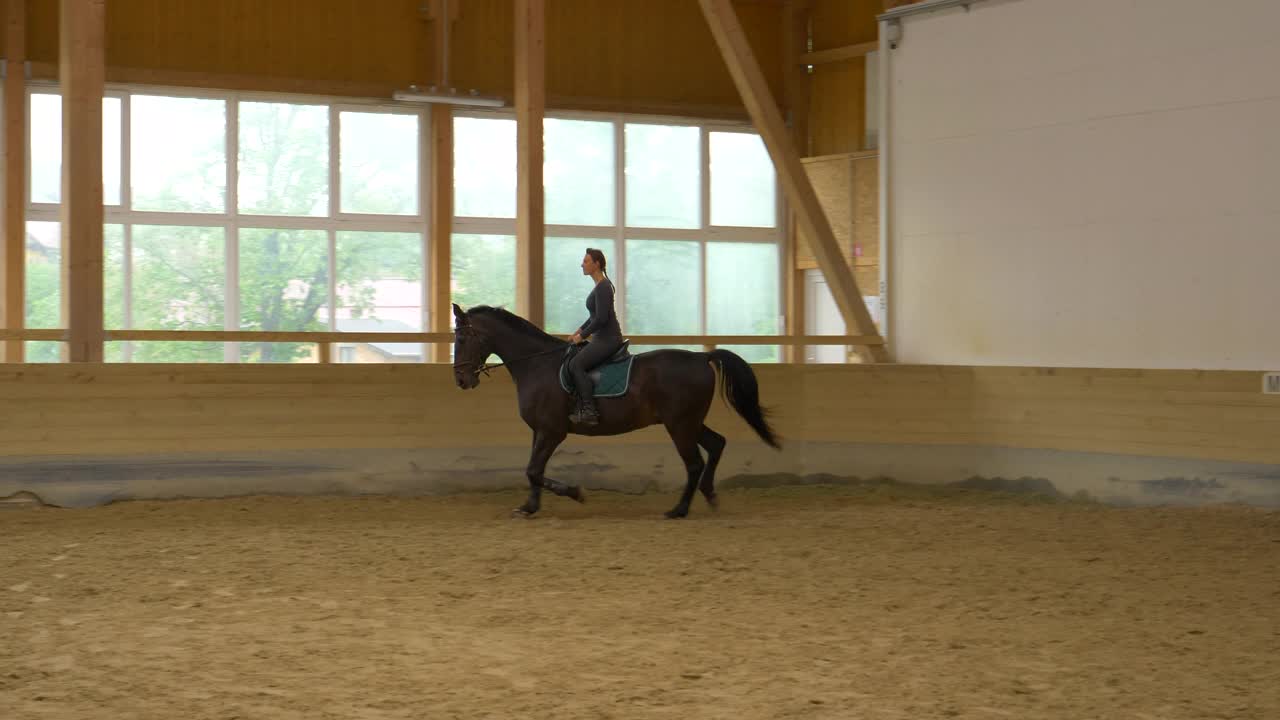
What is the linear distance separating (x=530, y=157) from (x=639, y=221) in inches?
323

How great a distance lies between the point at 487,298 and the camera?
1858 centimetres

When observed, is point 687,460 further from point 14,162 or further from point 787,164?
point 14,162

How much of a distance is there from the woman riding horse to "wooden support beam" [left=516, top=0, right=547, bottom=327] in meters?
2.01

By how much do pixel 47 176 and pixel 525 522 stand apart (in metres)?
10.1

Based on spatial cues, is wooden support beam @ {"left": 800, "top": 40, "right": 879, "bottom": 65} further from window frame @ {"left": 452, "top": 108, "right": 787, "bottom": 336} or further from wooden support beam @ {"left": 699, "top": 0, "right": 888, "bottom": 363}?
wooden support beam @ {"left": 699, "top": 0, "right": 888, "bottom": 363}

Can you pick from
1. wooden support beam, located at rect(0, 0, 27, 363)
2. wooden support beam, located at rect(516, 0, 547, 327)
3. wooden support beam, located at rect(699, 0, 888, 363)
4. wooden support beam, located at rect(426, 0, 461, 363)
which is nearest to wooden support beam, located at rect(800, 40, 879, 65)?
wooden support beam, located at rect(426, 0, 461, 363)

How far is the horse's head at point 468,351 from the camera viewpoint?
30.7 feet

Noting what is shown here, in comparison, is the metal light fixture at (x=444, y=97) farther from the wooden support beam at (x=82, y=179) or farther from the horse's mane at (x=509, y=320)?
the horse's mane at (x=509, y=320)

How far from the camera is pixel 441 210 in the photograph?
711 inches

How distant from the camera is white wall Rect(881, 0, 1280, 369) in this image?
1017 centimetres

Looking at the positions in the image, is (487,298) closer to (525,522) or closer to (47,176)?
(47,176)

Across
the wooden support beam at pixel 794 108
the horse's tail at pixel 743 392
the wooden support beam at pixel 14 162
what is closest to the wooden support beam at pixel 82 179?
the horse's tail at pixel 743 392

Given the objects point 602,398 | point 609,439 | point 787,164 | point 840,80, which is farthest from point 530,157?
point 840,80

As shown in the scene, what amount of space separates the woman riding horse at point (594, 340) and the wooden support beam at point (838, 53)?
1071cm
